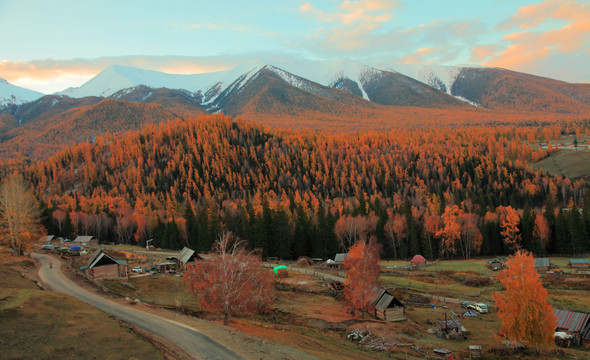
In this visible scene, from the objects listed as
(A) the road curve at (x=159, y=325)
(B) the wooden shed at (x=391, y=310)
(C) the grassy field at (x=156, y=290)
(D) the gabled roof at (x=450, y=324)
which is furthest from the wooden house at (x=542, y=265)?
(A) the road curve at (x=159, y=325)

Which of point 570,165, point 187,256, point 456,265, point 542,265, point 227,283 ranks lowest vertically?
point 456,265

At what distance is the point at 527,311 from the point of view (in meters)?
34.0

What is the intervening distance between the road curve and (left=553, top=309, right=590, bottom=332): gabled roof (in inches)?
1311

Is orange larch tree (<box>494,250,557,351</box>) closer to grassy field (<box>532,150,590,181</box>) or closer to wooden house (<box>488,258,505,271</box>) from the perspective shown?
wooden house (<box>488,258,505,271</box>)

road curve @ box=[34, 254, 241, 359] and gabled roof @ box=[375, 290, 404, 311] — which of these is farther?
gabled roof @ box=[375, 290, 404, 311]

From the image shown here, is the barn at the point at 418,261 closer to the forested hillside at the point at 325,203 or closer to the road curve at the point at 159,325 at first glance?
the forested hillside at the point at 325,203

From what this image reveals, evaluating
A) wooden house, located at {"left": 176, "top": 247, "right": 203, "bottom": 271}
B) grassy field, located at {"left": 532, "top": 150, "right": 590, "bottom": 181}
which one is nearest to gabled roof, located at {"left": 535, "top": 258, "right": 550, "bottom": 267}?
wooden house, located at {"left": 176, "top": 247, "right": 203, "bottom": 271}

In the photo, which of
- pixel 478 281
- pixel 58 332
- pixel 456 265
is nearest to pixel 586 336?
pixel 478 281

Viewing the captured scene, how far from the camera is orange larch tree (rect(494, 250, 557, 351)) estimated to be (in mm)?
33656

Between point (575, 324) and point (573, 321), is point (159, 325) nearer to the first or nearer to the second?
point (575, 324)

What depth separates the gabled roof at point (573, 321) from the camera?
38.9 metres

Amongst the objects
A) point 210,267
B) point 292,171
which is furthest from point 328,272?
point 292,171

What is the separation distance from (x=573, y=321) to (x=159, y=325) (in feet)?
124

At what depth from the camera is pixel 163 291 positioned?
162ft
